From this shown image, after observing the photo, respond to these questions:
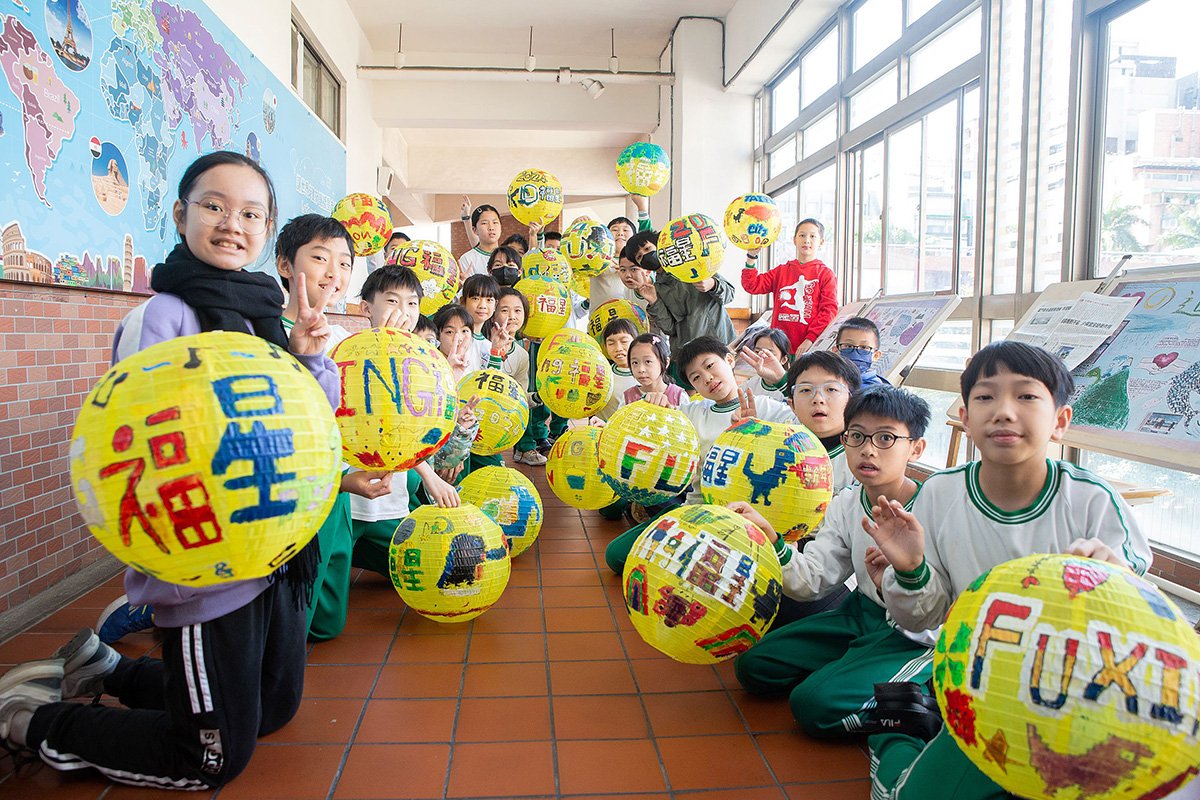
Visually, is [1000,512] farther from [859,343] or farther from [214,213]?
[859,343]

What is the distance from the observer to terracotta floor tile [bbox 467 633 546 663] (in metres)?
2.21

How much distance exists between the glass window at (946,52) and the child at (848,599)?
3.28 meters

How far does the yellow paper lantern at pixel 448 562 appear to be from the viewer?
88.3 inches

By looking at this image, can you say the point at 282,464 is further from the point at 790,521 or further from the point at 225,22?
the point at 225,22

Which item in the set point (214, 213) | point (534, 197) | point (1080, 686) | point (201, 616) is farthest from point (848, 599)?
point (534, 197)

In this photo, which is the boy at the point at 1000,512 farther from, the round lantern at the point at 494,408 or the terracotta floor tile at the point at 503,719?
the round lantern at the point at 494,408

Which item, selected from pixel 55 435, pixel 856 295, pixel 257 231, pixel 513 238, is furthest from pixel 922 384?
pixel 55 435

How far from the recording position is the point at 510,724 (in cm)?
183

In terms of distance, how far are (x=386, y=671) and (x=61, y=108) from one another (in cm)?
228

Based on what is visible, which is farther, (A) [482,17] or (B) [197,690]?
(A) [482,17]

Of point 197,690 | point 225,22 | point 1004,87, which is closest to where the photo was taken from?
point 197,690

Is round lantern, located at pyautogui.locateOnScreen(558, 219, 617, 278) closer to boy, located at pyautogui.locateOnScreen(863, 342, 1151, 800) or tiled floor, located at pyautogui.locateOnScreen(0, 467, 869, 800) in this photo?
tiled floor, located at pyautogui.locateOnScreen(0, 467, 869, 800)

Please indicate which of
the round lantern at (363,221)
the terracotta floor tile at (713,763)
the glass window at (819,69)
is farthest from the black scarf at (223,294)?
the glass window at (819,69)

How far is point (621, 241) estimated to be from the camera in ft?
19.7
